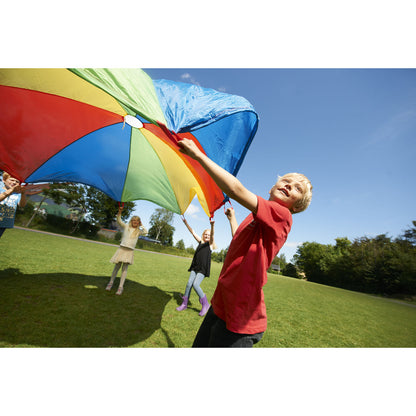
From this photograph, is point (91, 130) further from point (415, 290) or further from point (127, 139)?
point (415, 290)

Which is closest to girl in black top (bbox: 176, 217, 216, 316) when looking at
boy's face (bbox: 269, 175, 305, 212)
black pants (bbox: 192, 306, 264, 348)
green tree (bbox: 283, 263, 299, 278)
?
black pants (bbox: 192, 306, 264, 348)

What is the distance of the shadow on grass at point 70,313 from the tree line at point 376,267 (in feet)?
144

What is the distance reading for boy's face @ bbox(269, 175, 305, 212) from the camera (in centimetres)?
152

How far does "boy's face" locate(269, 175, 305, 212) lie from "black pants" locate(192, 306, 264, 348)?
3.30ft

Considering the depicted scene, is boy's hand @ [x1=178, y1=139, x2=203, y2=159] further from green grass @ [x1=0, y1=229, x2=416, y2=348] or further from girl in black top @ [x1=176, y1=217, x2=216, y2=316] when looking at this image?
girl in black top @ [x1=176, y1=217, x2=216, y2=316]

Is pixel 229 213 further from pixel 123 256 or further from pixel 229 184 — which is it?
pixel 123 256

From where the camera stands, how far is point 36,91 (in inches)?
112

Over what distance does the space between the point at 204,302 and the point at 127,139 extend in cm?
427

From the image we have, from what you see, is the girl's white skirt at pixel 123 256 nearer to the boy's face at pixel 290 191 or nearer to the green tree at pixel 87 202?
the boy's face at pixel 290 191

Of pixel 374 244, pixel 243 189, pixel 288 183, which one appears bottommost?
pixel 243 189

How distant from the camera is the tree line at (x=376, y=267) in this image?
105 feet

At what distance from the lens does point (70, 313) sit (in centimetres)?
360

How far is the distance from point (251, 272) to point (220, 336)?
580 millimetres
